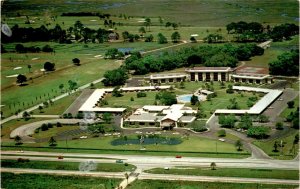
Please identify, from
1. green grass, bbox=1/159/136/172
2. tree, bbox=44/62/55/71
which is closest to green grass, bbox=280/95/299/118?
green grass, bbox=1/159/136/172

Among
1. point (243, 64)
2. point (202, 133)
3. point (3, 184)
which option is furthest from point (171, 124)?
point (243, 64)

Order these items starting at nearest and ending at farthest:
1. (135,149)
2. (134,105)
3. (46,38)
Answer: (135,149), (134,105), (46,38)

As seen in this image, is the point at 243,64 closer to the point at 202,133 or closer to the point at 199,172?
the point at 202,133

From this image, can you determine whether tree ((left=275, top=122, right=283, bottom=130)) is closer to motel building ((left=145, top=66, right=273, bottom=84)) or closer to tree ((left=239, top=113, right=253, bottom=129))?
tree ((left=239, top=113, right=253, bottom=129))

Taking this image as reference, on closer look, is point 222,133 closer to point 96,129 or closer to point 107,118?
point 96,129

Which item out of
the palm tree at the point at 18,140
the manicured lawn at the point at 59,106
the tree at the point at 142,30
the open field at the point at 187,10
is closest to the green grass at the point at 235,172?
the palm tree at the point at 18,140

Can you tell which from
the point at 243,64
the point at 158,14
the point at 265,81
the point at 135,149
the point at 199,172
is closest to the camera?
the point at 199,172

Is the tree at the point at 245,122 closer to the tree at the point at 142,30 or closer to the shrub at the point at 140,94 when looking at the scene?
the shrub at the point at 140,94
